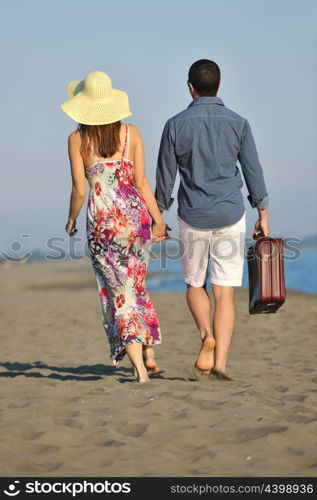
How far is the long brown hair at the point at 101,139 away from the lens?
17.2ft

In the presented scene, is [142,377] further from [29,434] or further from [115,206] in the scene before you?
[29,434]

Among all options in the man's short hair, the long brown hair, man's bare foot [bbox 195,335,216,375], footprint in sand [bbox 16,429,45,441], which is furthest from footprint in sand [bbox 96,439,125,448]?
the man's short hair

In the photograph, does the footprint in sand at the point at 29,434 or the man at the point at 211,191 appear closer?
the footprint in sand at the point at 29,434

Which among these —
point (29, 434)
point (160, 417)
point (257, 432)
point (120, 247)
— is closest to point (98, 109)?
point (120, 247)

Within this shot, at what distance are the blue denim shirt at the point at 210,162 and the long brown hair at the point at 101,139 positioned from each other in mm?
392

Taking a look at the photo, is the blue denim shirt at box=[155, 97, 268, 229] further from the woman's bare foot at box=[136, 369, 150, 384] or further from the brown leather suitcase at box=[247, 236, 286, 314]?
the woman's bare foot at box=[136, 369, 150, 384]

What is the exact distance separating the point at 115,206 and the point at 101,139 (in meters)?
0.42

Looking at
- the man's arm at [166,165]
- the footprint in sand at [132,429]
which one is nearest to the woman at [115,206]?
the man's arm at [166,165]

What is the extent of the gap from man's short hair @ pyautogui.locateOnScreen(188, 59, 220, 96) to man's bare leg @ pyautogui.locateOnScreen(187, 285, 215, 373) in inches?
50.2

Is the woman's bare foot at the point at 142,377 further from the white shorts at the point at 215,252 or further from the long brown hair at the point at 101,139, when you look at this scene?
the long brown hair at the point at 101,139

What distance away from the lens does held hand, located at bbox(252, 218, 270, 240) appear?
546 cm

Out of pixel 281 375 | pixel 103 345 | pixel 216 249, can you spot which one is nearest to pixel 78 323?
pixel 103 345

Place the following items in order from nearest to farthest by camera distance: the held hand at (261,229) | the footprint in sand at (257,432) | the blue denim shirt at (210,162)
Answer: the footprint in sand at (257,432)
the blue denim shirt at (210,162)
the held hand at (261,229)

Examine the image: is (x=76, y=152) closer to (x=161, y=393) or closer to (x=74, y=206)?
(x=74, y=206)
